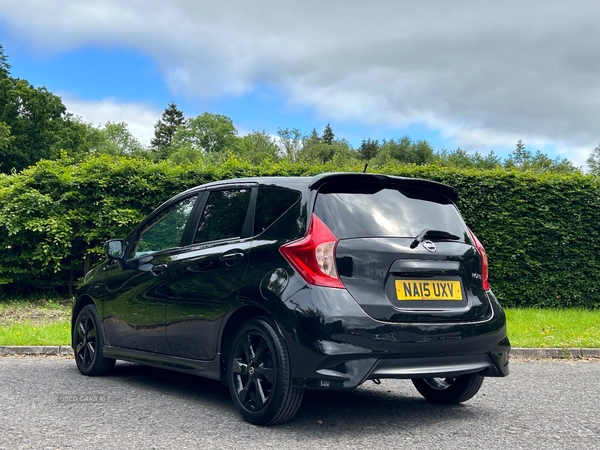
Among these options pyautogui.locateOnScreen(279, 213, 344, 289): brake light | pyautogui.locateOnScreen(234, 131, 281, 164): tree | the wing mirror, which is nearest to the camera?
pyautogui.locateOnScreen(279, 213, 344, 289): brake light

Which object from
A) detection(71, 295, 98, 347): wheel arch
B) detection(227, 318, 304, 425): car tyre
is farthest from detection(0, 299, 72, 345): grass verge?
detection(227, 318, 304, 425): car tyre

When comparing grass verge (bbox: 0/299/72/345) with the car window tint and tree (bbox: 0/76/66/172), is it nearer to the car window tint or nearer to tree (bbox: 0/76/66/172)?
the car window tint

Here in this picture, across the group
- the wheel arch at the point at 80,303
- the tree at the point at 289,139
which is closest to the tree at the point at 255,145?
the tree at the point at 289,139

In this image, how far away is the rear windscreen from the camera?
479 cm

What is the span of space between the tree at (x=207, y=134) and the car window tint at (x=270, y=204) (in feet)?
295

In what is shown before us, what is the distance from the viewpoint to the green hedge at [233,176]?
13844 mm

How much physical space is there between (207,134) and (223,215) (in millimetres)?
91347

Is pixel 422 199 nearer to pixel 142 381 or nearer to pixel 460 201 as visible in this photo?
pixel 142 381

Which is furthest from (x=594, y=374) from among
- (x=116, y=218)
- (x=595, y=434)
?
(x=116, y=218)

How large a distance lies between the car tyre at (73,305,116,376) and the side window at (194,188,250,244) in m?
1.88

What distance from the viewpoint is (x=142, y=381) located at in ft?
22.6

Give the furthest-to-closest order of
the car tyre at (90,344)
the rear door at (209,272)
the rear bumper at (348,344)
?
the car tyre at (90,344) < the rear door at (209,272) < the rear bumper at (348,344)

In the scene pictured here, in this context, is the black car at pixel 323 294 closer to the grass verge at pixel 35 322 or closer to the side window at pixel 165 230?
the side window at pixel 165 230

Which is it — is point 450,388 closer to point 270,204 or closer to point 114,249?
point 270,204
